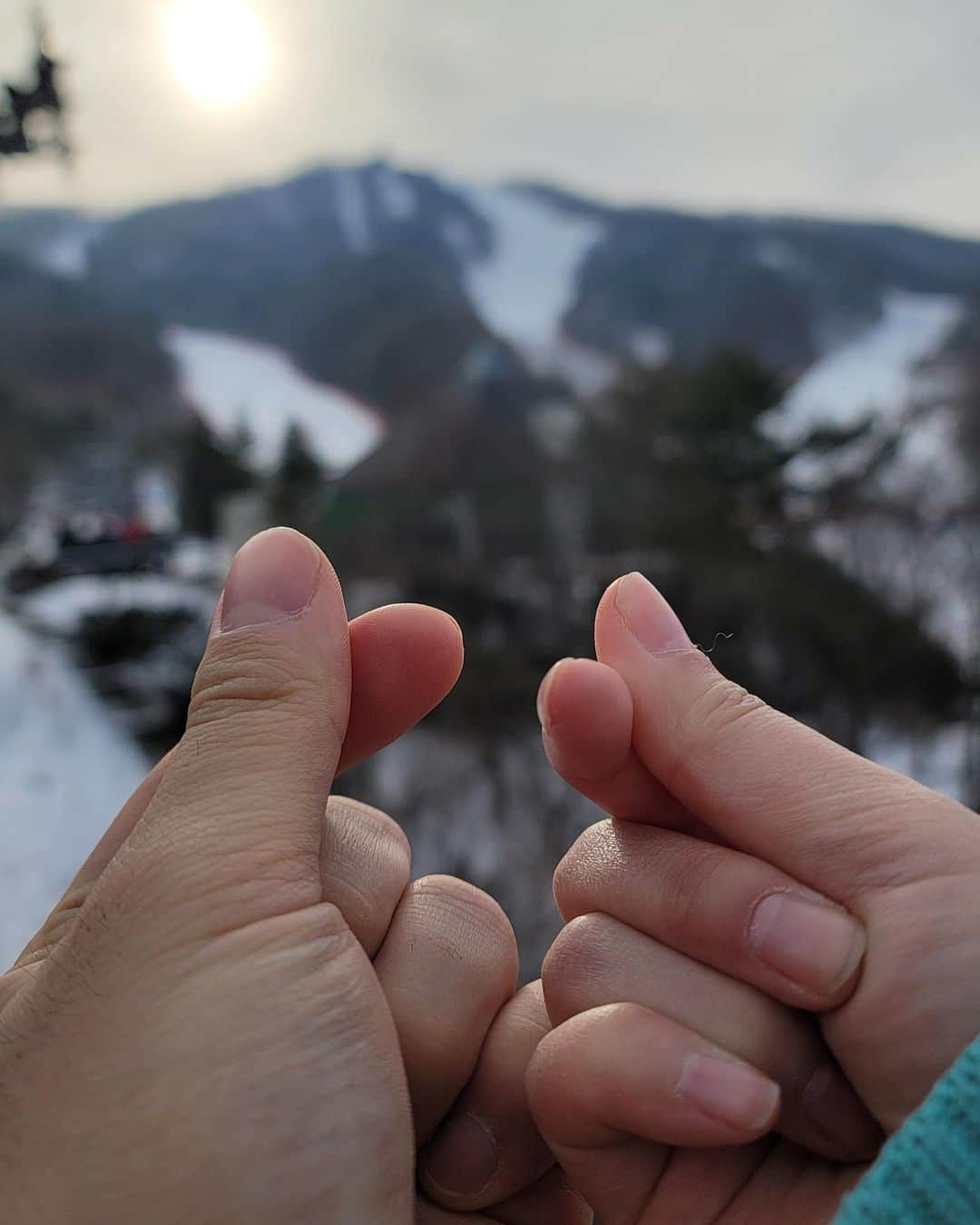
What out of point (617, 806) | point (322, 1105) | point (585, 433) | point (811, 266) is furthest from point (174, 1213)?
point (811, 266)

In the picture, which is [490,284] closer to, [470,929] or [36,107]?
[36,107]

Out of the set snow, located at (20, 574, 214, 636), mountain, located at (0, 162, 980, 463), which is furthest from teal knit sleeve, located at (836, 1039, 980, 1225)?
mountain, located at (0, 162, 980, 463)

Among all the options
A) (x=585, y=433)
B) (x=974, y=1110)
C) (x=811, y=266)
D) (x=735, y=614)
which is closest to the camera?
(x=974, y=1110)

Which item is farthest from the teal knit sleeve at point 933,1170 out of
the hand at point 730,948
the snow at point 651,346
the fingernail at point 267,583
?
the snow at point 651,346

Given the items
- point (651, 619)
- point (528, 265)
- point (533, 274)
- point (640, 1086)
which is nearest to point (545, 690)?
point (651, 619)

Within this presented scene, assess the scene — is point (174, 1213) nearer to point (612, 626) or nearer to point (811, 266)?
point (612, 626)

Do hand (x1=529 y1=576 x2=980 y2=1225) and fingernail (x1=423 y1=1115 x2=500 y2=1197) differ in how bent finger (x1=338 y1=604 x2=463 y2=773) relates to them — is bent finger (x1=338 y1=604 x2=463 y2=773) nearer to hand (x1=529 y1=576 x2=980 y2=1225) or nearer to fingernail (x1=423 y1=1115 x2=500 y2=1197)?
hand (x1=529 y1=576 x2=980 y2=1225)
